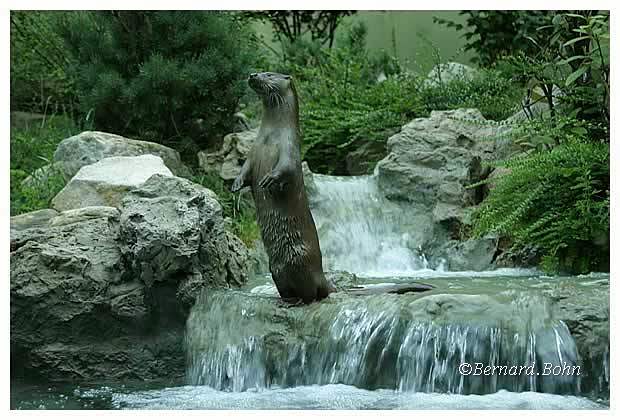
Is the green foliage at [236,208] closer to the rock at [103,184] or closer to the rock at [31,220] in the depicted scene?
the rock at [103,184]

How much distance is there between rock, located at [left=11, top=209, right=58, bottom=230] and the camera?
6.42 meters

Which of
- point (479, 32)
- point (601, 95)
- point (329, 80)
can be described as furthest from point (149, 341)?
point (479, 32)

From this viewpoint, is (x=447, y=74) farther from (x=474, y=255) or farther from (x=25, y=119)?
(x=25, y=119)

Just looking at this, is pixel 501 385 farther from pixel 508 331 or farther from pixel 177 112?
pixel 177 112

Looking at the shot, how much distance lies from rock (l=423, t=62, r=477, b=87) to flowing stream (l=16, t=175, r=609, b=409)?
5416 millimetres

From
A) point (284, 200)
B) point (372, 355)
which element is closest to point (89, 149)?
point (284, 200)

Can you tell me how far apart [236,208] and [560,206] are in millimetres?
3259

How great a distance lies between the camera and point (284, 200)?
16.2ft

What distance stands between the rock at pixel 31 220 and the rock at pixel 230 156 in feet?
8.04

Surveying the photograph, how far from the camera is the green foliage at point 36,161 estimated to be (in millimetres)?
8078

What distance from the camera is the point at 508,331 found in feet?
14.7

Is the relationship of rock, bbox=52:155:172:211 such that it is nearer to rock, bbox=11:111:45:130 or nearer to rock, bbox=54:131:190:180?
rock, bbox=54:131:190:180

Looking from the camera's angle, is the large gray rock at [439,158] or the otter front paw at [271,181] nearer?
the otter front paw at [271,181]

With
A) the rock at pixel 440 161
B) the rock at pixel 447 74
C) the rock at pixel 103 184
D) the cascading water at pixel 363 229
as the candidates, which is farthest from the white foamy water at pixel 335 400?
A: the rock at pixel 447 74
